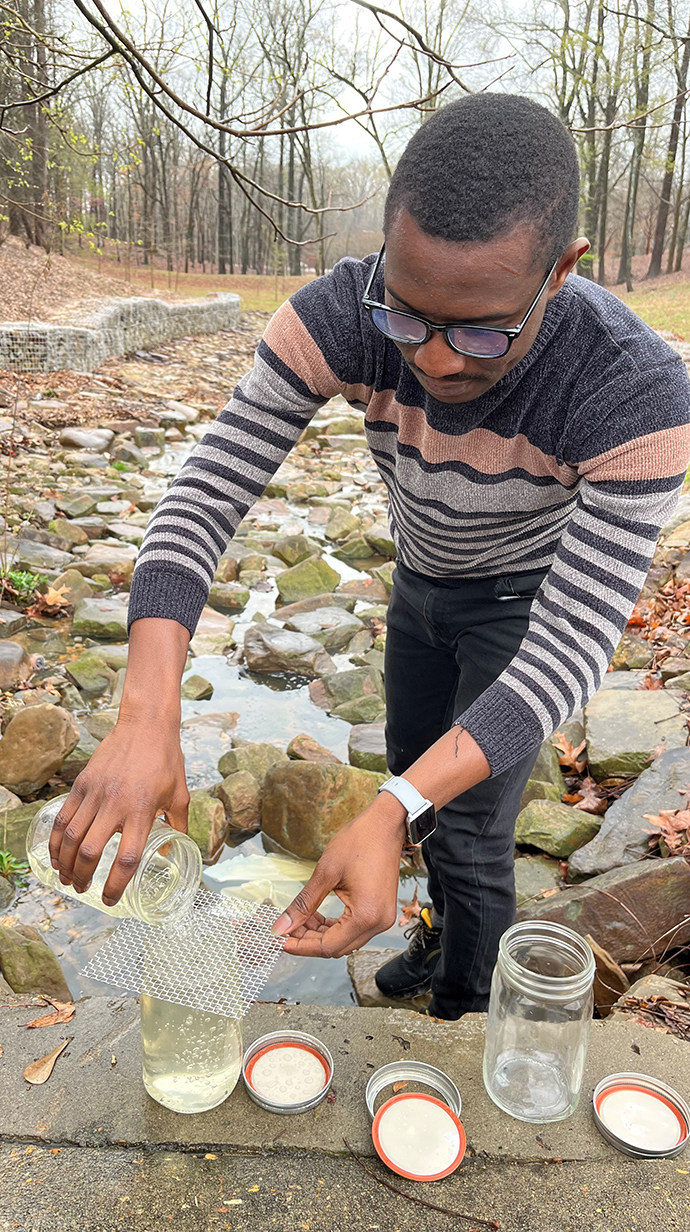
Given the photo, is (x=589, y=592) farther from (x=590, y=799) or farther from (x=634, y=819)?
(x=590, y=799)

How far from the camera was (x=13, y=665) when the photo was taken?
444 centimetres

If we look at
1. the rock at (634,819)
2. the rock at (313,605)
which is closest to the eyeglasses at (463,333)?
the rock at (634,819)

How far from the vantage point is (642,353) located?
1.72m

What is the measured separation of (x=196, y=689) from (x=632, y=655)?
2.31 metres

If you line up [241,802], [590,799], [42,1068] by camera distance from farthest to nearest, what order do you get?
[590,799], [241,802], [42,1068]

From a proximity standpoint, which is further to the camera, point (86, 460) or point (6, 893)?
point (86, 460)

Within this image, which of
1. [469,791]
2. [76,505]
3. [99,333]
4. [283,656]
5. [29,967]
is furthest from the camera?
[99,333]

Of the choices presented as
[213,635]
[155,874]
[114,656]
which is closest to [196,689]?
[114,656]

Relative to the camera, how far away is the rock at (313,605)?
5734 millimetres

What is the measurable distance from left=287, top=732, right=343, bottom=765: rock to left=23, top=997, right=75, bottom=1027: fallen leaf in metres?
2.08

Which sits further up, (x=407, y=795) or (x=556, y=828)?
(x=407, y=795)

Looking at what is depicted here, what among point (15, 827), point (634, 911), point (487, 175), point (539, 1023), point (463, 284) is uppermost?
point (487, 175)

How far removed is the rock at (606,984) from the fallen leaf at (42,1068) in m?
1.41

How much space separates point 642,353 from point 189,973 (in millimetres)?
1411
